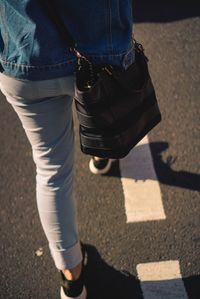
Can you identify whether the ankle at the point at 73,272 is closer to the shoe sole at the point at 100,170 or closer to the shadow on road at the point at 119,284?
the shadow on road at the point at 119,284

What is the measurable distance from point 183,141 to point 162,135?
16 cm

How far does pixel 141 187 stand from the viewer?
2.77 meters

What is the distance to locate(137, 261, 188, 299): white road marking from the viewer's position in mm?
2250

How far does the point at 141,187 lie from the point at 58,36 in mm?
1575

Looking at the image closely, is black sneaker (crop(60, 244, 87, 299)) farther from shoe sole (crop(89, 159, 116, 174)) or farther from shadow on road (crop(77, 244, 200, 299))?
shoe sole (crop(89, 159, 116, 174))

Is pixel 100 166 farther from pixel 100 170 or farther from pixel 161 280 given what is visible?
pixel 161 280

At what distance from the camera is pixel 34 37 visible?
4.49ft

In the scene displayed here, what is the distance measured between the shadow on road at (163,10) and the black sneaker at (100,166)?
1.84 meters

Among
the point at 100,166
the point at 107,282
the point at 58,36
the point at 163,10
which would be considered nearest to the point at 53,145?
the point at 58,36

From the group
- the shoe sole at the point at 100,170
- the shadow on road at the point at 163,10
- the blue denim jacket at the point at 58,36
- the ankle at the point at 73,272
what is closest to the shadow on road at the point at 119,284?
the ankle at the point at 73,272

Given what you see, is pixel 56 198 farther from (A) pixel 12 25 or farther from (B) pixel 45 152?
(A) pixel 12 25

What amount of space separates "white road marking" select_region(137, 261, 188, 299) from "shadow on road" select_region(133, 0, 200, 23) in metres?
2.54

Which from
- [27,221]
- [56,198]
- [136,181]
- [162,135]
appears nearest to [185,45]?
[162,135]

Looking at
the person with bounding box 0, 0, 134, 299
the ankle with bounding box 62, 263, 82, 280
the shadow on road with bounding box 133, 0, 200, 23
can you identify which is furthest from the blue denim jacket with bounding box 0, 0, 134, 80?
the shadow on road with bounding box 133, 0, 200, 23
